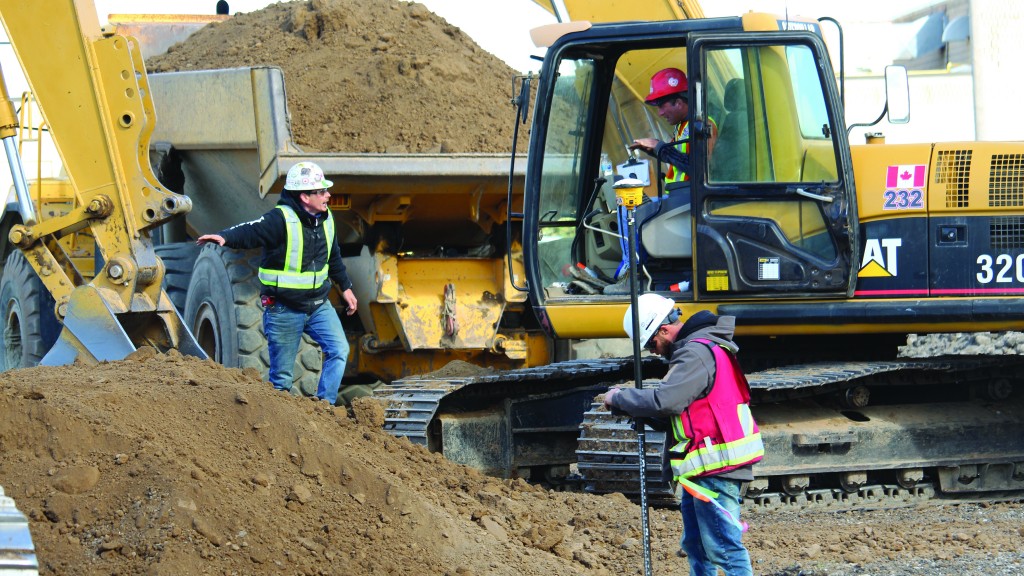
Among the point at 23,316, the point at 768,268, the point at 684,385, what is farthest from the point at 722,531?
the point at 23,316

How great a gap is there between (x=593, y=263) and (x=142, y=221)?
8.50ft

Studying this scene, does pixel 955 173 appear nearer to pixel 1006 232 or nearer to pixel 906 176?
pixel 906 176

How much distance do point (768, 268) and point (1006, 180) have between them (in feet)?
4.59

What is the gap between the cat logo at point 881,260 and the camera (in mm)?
6719

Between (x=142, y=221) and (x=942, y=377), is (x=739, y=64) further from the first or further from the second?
(x=142, y=221)

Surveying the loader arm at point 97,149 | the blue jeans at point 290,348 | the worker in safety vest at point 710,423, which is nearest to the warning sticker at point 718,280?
the worker in safety vest at point 710,423

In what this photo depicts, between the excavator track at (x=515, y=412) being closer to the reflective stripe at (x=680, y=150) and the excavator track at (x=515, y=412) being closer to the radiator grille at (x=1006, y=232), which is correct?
the reflective stripe at (x=680, y=150)

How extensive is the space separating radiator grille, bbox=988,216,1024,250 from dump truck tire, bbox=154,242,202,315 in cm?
597

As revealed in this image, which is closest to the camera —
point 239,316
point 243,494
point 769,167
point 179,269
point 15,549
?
point 15,549

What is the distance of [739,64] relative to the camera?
6.59 metres

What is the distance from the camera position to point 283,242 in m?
7.36

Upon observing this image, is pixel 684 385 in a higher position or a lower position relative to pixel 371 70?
lower

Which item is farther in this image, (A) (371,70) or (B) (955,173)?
(A) (371,70)

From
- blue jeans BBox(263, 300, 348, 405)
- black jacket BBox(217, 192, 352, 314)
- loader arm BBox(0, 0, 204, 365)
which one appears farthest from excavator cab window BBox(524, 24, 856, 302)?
loader arm BBox(0, 0, 204, 365)
